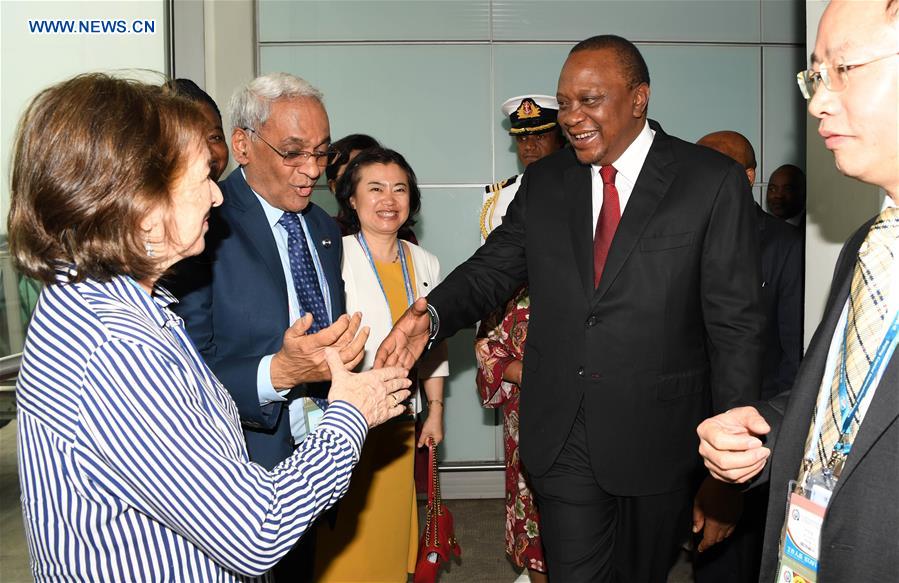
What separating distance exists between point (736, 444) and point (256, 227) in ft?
4.98

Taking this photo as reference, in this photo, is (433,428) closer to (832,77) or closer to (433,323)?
(433,323)

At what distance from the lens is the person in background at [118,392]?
4.10ft

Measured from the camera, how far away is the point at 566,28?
539 centimetres

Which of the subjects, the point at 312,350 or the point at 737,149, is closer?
the point at 312,350

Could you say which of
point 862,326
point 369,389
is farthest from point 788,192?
point 369,389

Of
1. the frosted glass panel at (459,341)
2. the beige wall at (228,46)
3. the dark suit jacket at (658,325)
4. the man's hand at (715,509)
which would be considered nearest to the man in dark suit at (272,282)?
the dark suit jacket at (658,325)

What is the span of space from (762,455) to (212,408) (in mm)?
1115

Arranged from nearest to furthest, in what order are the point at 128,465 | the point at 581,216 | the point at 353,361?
the point at 128,465 → the point at 353,361 → the point at 581,216

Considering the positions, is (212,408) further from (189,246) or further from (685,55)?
(685,55)

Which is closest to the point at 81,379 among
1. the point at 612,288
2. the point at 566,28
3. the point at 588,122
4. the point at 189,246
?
the point at 189,246

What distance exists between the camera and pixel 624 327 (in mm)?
2482

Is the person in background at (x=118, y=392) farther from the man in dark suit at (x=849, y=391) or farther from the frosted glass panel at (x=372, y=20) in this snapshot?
the frosted glass panel at (x=372, y=20)

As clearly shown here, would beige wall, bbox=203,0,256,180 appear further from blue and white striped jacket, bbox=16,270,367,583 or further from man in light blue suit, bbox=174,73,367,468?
blue and white striped jacket, bbox=16,270,367,583

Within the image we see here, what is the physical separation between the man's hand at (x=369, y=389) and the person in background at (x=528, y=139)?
7.99 ft
